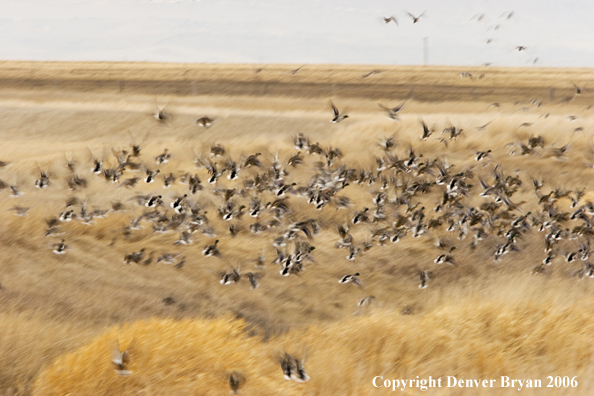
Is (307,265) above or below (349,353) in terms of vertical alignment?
above

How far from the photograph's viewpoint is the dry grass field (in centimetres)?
868

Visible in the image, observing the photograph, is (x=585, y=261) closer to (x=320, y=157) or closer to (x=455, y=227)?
(x=455, y=227)

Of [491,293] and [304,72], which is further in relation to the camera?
[304,72]

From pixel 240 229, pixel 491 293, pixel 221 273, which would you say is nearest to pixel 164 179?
pixel 240 229

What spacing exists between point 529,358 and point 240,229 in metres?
5.95

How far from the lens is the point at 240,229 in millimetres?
11789

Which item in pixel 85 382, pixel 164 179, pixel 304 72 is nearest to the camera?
pixel 85 382

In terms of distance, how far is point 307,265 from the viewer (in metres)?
11.1

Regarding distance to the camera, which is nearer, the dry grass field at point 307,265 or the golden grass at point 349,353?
the golden grass at point 349,353

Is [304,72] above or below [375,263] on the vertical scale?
above

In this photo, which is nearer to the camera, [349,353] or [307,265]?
[349,353]

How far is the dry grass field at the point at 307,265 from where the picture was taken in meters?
8.68

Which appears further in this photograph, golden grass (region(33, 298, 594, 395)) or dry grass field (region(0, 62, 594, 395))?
dry grass field (region(0, 62, 594, 395))

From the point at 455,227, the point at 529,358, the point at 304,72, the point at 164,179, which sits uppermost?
Result: the point at 304,72
